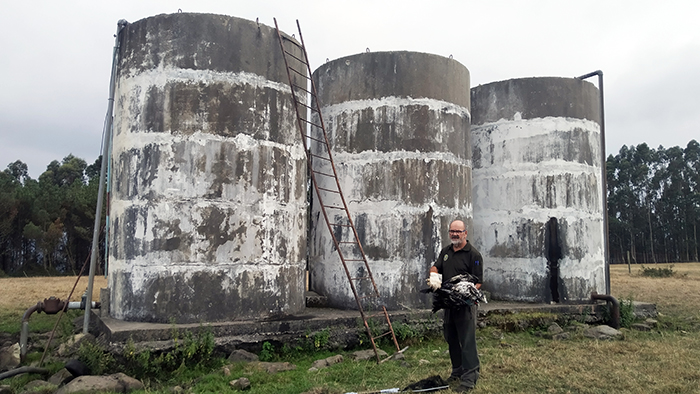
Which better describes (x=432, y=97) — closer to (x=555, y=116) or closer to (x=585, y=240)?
(x=555, y=116)

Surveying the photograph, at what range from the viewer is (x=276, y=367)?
22.3ft

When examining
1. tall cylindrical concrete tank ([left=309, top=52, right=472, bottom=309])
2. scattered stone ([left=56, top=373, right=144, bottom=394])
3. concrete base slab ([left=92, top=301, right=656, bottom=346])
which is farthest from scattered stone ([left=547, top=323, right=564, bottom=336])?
scattered stone ([left=56, top=373, right=144, bottom=394])

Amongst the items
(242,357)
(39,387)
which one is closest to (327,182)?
(242,357)

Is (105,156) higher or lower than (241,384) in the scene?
higher

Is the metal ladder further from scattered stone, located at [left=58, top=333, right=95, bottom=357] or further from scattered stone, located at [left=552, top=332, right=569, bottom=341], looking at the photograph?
scattered stone, located at [left=58, top=333, right=95, bottom=357]

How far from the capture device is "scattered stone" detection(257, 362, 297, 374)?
6.67m

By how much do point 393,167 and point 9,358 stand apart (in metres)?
6.94

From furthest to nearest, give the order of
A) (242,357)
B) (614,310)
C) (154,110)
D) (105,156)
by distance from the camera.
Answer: (614,310) < (105,156) < (154,110) < (242,357)

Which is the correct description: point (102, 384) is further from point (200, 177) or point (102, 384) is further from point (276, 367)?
point (200, 177)

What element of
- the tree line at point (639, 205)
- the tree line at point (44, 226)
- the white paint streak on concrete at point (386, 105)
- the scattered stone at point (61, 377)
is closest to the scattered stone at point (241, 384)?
the scattered stone at point (61, 377)

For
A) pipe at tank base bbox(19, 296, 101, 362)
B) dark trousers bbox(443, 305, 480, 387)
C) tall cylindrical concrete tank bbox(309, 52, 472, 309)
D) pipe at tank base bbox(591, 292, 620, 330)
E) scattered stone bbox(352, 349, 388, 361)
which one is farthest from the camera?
pipe at tank base bbox(591, 292, 620, 330)

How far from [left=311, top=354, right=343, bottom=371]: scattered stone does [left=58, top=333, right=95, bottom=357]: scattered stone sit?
337 centimetres

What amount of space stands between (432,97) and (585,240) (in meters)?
4.92

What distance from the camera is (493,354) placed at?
301 inches
